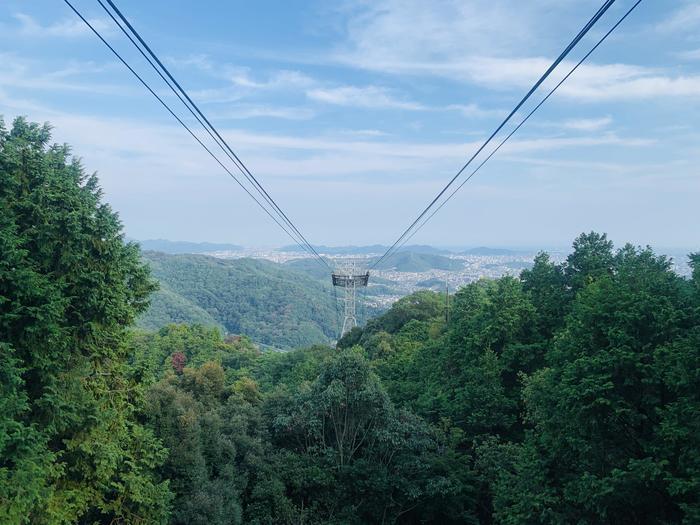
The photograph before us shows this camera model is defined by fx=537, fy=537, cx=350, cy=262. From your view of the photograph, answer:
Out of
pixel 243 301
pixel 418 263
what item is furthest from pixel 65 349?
pixel 418 263

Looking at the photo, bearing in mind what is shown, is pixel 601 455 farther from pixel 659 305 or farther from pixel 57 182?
pixel 57 182

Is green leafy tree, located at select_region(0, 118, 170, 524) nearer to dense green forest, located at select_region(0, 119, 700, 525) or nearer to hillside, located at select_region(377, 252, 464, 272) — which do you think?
dense green forest, located at select_region(0, 119, 700, 525)

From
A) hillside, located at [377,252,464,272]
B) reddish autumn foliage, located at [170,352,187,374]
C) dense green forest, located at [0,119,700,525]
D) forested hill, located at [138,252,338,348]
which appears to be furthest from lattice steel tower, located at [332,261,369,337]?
hillside, located at [377,252,464,272]

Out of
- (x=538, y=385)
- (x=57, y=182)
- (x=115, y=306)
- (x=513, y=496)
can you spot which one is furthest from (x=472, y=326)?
(x=57, y=182)

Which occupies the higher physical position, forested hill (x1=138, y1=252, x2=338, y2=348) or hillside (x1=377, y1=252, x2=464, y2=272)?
hillside (x1=377, y1=252, x2=464, y2=272)

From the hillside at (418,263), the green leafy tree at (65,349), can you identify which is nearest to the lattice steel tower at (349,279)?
the green leafy tree at (65,349)

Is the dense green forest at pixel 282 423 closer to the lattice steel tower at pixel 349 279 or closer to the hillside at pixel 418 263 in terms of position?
the lattice steel tower at pixel 349 279
